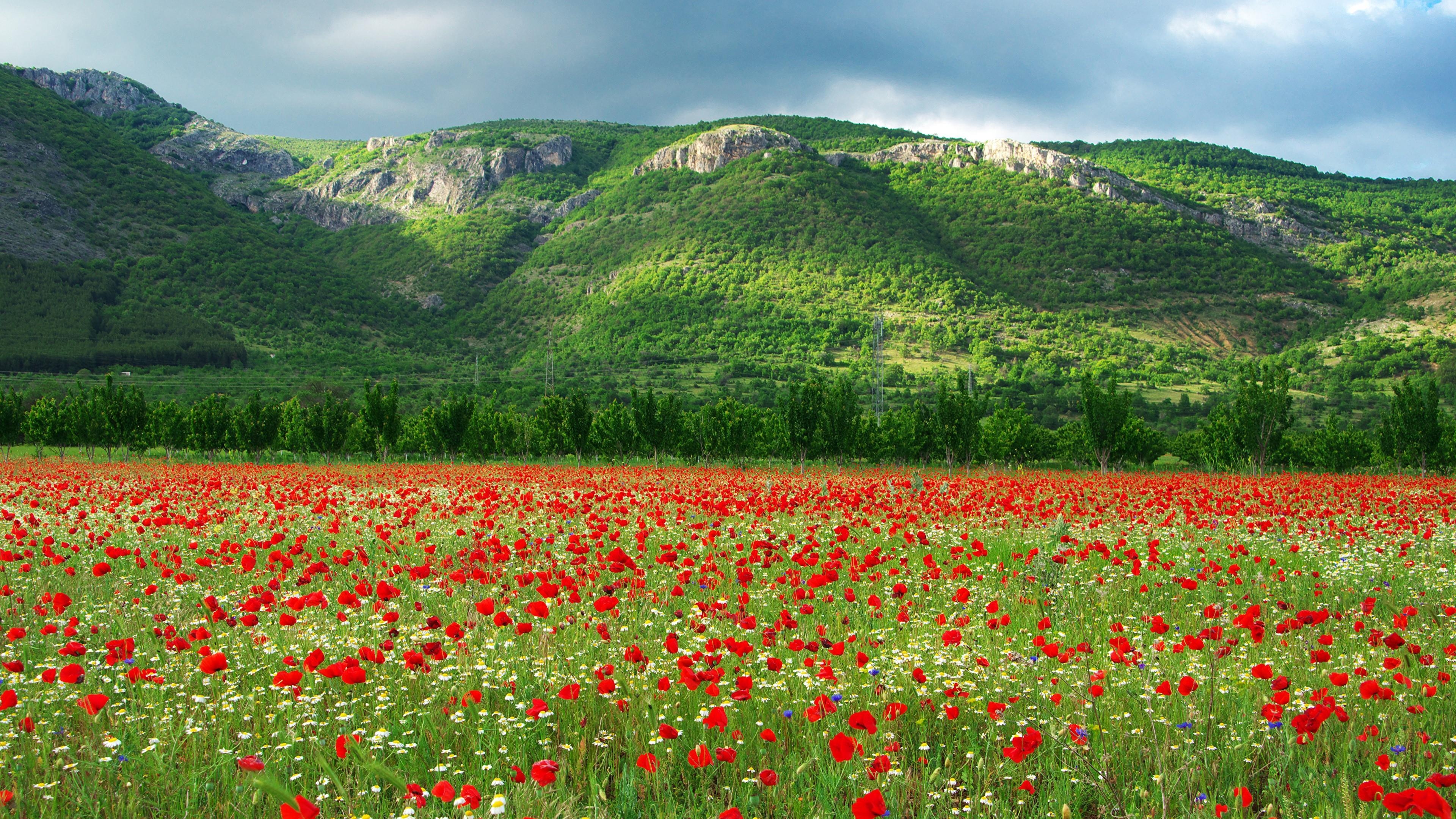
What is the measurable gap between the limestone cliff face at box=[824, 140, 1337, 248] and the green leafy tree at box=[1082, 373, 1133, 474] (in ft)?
414

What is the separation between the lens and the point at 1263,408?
28203 millimetres

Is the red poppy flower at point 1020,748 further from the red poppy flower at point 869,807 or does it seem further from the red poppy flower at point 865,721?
the red poppy flower at point 869,807

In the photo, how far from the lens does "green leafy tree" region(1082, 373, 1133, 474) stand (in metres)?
32.6

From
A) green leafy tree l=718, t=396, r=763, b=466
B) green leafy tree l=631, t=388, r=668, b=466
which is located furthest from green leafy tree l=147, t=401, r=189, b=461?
green leafy tree l=718, t=396, r=763, b=466

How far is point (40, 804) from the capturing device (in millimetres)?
2926

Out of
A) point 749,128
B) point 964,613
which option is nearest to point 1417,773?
point 964,613

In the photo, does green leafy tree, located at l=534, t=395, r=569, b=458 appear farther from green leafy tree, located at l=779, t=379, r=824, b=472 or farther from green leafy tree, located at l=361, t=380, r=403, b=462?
green leafy tree, located at l=779, t=379, r=824, b=472

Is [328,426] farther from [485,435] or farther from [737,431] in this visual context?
[737,431]

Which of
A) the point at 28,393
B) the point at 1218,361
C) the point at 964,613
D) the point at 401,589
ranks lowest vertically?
the point at 28,393

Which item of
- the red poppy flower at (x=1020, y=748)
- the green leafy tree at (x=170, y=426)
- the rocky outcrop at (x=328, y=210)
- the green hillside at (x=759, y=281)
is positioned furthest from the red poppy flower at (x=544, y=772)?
the rocky outcrop at (x=328, y=210)

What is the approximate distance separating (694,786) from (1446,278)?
507ft

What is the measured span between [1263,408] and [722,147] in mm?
156310

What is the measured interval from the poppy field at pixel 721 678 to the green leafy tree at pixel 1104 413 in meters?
25.3

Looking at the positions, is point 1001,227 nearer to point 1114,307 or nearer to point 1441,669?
point 1114,307
